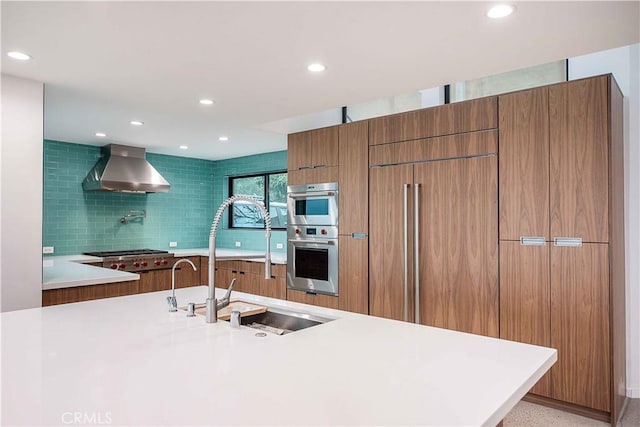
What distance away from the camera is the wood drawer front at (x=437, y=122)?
10.1ft

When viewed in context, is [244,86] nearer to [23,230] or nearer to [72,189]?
[23,230]

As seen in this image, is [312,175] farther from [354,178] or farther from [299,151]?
[354,178]

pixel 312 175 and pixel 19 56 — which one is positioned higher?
pixel 19 56

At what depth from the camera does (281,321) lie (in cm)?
217

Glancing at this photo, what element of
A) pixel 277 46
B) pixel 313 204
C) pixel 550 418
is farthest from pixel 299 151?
pixel 550 418

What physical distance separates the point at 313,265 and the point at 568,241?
2341 millimetres

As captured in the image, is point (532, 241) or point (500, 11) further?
point (532, 241)

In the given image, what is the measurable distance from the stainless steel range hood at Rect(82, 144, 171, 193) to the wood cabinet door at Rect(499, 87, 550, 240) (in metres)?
4.29

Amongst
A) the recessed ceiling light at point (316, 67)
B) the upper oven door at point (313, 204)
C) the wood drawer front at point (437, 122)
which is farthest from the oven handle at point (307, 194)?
the recessed ceiling light at point (316, 67)

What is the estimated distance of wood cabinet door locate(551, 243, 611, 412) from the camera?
2574 mm

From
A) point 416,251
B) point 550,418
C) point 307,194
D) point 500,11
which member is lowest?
point 550,418

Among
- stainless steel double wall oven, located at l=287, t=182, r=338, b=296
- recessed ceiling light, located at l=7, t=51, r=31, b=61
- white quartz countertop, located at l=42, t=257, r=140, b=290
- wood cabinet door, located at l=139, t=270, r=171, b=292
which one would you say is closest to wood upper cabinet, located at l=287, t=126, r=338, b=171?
stainless steel double wall oven, located at l=287, t=182, r=338, b=296

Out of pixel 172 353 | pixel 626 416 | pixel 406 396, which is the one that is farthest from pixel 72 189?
pixel 626 416

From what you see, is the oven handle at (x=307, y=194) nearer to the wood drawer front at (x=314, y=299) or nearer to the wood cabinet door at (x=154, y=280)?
the wood drawer front at (x=314, y=299)
